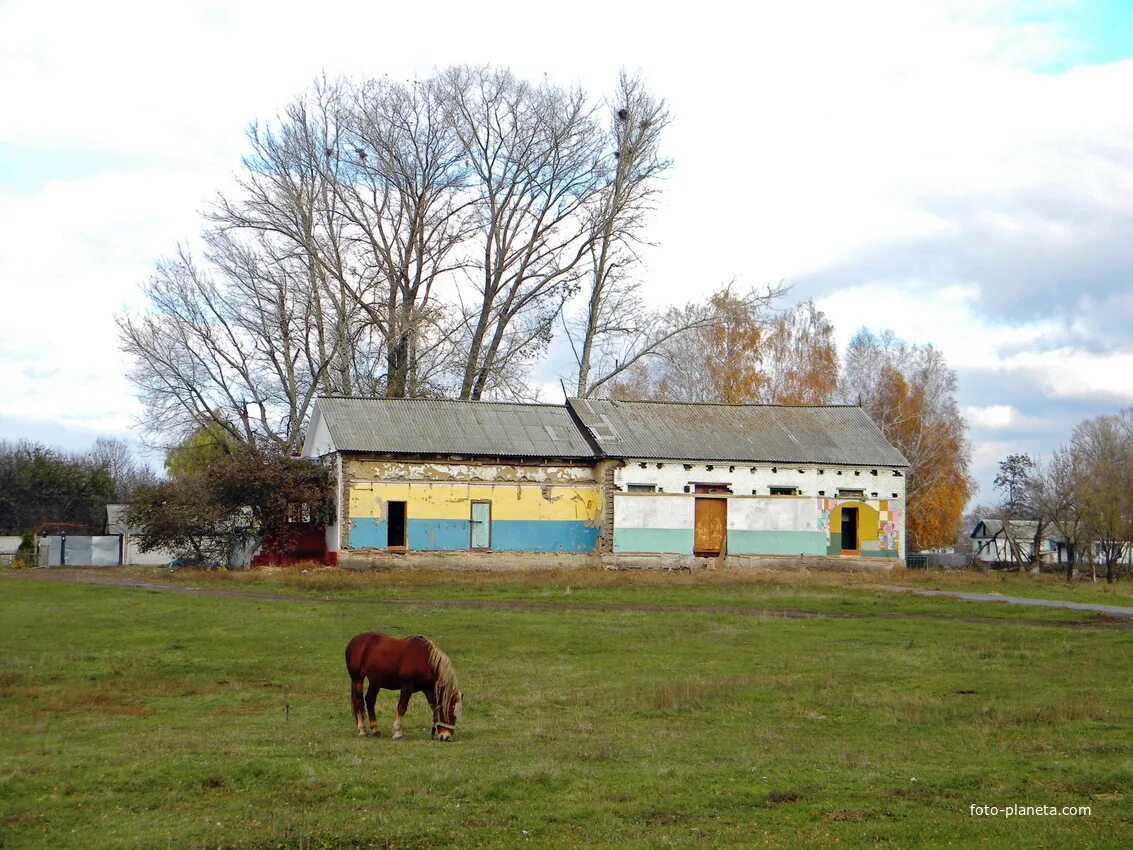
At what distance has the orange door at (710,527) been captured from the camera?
131 feet

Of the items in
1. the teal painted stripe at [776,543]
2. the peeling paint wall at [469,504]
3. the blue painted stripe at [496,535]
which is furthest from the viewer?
the teal painted stripe at [776,543]

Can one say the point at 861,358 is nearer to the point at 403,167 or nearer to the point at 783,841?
the point at 403,167

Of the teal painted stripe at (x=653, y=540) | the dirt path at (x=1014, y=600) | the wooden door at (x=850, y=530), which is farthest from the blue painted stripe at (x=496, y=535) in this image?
the dirt path at (x=1014, y=600)

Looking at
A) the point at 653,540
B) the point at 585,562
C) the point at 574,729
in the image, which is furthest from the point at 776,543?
the point at 574,729

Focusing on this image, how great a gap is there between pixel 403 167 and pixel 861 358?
107 feet

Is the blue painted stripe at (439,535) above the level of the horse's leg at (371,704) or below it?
above

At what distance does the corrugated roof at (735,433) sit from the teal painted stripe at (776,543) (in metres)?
2.56

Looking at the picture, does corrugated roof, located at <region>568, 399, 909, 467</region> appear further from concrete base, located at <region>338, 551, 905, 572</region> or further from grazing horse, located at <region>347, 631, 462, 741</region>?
grazing horse, located at <region>347, 631, 462, 741</region>

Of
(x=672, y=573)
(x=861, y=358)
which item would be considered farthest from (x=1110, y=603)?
(x=861, y=358)

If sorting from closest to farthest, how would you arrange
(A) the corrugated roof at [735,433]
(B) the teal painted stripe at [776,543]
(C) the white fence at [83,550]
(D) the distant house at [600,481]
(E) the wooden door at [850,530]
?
(D) the distant house at [600,481], (B) the teal painted stripe at [776,543], (A) the corrugated roof at [735,433], (E) the wooden door at [850,530], (C) the white fence at [83,550]

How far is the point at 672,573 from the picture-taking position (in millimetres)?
37469

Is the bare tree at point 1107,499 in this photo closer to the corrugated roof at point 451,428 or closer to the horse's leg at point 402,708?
the corrugated roof at point 451,428

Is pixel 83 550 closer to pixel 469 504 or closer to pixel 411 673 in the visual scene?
pixel 469 504

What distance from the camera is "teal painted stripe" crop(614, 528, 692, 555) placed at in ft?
129
